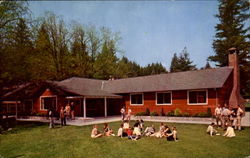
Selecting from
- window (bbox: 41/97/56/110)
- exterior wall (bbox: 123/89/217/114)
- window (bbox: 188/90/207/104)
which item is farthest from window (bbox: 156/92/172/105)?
window (bbox: 41/97/56/110)

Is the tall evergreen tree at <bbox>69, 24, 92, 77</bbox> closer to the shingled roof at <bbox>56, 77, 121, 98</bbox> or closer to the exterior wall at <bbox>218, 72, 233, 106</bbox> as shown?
the shingled roof at <bbox>56, 77, 121, 98</bbox>

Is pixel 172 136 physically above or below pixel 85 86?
below

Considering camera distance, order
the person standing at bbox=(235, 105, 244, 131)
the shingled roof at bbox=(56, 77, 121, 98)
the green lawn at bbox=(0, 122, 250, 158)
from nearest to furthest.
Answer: the green lawn at bbox=(0, 122, 250, 158), the person standing at bbox=(235, 105, 244, 131), the shingled roof at bbox=(56, 77, 121, 98)

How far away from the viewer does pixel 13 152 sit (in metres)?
10.0

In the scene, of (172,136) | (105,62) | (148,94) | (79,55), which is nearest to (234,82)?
(148,94)

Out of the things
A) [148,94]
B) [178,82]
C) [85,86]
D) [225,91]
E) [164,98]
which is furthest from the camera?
[85,86]

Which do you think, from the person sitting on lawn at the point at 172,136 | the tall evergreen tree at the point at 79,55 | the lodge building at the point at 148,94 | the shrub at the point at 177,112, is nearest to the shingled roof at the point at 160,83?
the lodge building at the point at 148,94

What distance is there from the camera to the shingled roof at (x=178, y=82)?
21.3 metres

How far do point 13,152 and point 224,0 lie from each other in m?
42.4

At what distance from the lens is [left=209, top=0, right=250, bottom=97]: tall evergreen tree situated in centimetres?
3547

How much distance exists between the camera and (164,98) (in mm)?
23750

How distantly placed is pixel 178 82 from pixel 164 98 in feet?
7.83

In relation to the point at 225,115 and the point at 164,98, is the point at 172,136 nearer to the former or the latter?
the point at 225,115

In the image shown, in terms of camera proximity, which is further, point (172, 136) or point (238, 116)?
point (238, 116)
